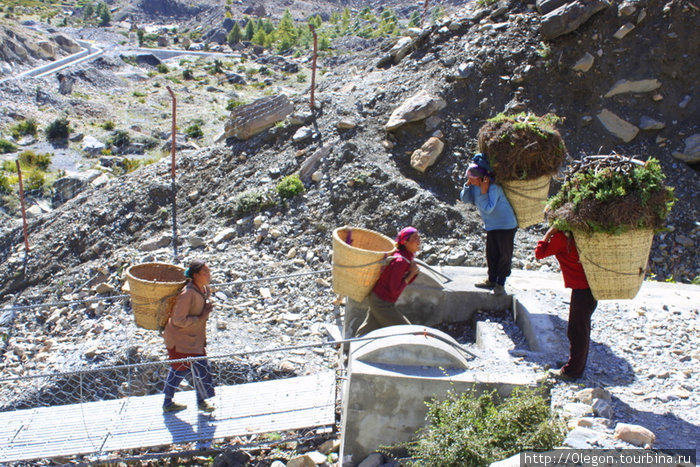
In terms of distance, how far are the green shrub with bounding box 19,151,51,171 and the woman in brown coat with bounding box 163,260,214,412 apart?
19.5m

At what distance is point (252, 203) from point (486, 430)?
23.3ft

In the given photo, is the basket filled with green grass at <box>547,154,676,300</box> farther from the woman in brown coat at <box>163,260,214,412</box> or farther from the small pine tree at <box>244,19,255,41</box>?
the small pine tree at <box>244,19,255,41</box>

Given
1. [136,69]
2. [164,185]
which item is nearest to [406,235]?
[164,185]

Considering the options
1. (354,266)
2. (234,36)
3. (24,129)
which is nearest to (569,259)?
(354,266)

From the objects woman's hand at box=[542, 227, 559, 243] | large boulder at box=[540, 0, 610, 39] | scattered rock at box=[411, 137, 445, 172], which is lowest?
woman's hand at box=[542, 227, 559, 243]

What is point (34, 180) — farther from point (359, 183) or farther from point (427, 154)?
point (427, 154)

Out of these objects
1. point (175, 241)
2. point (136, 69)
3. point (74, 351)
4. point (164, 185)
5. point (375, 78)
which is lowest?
point (74, 351)

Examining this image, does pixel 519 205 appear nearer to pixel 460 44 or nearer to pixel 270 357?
pixel 270 357

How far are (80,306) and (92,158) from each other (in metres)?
15.2

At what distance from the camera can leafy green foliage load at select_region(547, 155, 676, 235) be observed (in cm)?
404

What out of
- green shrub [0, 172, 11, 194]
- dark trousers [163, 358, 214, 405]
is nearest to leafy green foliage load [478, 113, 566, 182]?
dark trousers [163, 358, 214, 405]

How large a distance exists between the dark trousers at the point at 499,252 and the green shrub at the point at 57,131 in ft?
77.5

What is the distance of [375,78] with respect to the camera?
43.4ft

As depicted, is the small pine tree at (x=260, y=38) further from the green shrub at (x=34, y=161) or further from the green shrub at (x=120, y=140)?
the green shrub at (x=34, y=161)
